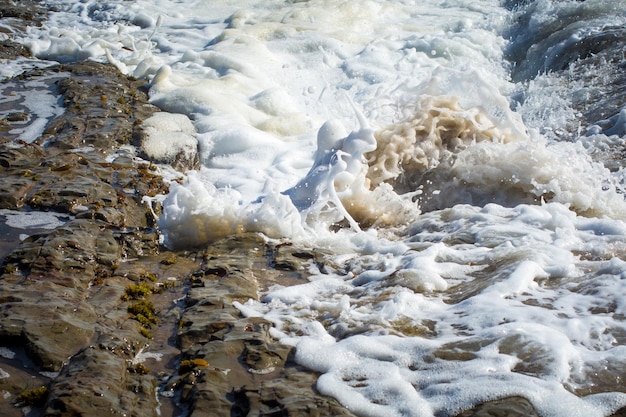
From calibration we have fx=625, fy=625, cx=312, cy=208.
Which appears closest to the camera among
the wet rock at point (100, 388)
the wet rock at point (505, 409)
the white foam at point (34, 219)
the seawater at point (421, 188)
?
the wet rock at point (505, 409)

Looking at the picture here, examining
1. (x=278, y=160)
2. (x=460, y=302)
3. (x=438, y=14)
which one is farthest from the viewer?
(x=438, y=14)

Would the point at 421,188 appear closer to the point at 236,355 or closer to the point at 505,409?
the point at 236,355

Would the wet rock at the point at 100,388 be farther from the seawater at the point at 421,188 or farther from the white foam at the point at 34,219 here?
the white foam at the point at 34,219

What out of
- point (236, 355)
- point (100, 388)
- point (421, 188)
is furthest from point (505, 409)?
point (421, 188)

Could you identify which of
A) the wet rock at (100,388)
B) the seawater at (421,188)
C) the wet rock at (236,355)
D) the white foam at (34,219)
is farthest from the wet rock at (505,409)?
the white foam at (34,219)

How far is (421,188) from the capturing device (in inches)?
301

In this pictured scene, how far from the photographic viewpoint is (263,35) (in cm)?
1474

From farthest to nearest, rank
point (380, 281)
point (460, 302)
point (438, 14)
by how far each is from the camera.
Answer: point (438, 14) < point (380, 281) < point (460, 302)

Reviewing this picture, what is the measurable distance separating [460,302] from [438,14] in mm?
14154

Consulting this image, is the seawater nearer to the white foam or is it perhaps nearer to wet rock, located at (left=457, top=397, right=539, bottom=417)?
wet rock, located at (left=457, top=397, right=539, bottom=417)

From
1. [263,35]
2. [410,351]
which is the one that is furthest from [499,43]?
[410,351]

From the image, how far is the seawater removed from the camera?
152 inches

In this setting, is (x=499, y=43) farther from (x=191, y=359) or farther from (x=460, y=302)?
(x=191, y=359)

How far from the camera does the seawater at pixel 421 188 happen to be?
386 centimetres
